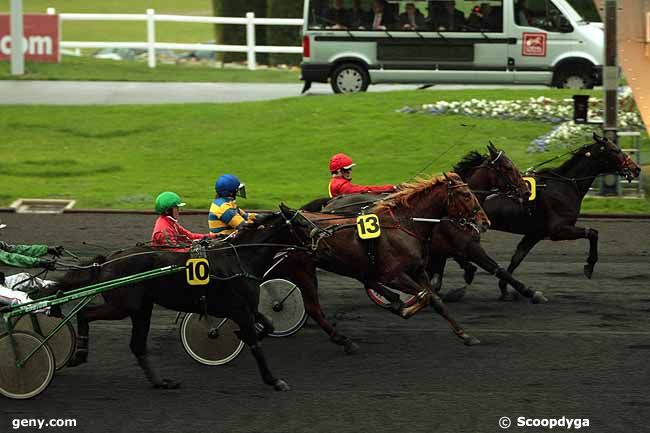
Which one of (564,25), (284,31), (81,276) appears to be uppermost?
(284,31)

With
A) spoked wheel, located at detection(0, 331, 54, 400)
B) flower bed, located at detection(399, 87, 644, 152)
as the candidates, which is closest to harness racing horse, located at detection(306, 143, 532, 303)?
spoked wheel, located at detection(0, 331, 54, 400)

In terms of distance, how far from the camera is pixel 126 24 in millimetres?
50438

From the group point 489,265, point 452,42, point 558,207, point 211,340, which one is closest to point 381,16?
point 452,42

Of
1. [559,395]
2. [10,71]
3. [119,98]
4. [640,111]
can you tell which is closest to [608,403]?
[559,395]

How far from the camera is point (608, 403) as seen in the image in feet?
29.7

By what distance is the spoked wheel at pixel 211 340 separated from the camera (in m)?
9.95

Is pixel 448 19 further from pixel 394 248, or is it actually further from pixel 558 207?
pixel 394 248

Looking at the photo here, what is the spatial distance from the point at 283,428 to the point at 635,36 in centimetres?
1480

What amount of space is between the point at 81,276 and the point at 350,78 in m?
15.5

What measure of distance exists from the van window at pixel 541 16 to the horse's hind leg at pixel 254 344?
15.6 m

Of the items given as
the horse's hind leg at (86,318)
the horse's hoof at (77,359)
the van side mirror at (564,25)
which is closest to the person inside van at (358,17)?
the van side mirror at (564,25)

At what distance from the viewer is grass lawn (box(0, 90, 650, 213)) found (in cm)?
1847

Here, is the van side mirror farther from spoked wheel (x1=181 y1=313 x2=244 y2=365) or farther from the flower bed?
spoked wheel (x1=181 y1=313 x2=244 y2=365)

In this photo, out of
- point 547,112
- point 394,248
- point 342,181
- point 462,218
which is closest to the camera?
point 394,248
